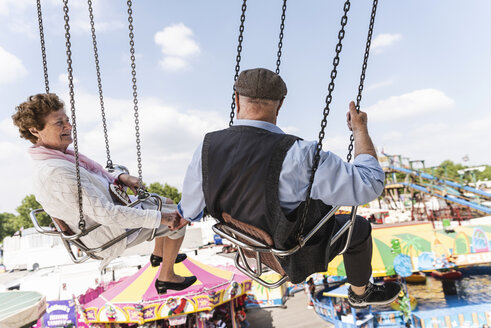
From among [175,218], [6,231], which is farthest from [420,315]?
[6,231]

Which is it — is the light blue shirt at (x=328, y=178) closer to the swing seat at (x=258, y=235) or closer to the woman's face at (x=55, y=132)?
the swing seat at (x=258, y=235)

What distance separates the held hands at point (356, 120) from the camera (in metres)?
1.84

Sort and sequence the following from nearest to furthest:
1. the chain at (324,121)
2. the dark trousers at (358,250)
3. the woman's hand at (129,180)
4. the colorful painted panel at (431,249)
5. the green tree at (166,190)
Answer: the chain at (324,121) < the dark trousers at (358,250) < the woman's hand at (129,180) < the colorful painted panel at (431,249) < the green tree at (166,190)

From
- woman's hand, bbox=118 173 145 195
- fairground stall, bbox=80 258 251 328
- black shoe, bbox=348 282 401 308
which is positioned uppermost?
woman's hand, bbox=118 173 145 195

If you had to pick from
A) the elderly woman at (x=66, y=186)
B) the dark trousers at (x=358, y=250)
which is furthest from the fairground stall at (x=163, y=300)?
the dark trousers at (x=358, y=250)

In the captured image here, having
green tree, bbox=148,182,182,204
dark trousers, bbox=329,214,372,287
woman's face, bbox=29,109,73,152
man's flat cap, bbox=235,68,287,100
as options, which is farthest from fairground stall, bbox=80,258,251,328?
green tree, bbox=148,182,182,204

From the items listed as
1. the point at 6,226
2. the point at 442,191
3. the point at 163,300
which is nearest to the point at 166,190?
the point at 6,226

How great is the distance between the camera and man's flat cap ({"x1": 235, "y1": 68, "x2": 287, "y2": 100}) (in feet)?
5.91

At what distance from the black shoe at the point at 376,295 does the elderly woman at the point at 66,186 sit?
141 centimetres

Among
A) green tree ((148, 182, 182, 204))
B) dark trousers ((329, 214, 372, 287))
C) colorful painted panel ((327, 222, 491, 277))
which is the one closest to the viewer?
dark trousers ((329, 214, 372, 287))

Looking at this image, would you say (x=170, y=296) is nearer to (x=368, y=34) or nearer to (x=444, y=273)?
(x=368, y=34)

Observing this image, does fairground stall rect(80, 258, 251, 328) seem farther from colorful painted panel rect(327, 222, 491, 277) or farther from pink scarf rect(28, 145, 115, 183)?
pink scarf rect(28, 145, 115, 183)

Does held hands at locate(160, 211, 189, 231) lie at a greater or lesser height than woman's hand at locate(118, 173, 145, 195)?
lesser

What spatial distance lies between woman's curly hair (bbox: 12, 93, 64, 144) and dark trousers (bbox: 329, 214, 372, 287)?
2044mm
